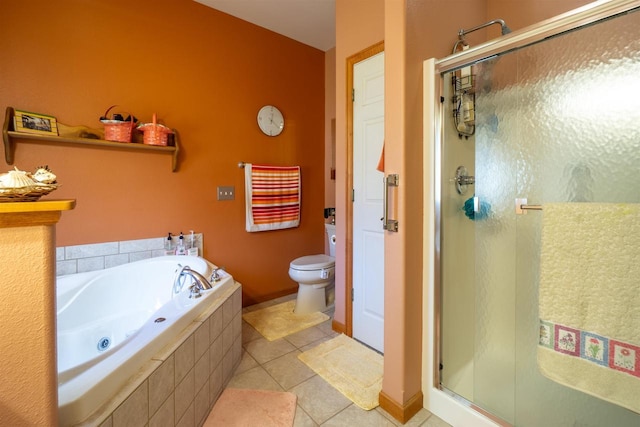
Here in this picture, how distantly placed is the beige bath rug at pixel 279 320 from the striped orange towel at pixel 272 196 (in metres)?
0.74

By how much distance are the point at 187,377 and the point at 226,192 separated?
63.5 inches

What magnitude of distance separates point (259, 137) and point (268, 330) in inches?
66.6

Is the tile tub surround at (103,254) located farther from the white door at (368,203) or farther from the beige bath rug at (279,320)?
the white door at (368,203)

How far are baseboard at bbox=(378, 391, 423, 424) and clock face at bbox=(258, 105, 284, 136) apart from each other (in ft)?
7.47

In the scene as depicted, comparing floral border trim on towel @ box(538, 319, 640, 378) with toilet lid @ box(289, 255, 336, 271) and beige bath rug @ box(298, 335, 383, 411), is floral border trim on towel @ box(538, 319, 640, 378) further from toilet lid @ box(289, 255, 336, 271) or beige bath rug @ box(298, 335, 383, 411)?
toilet lid @ box(289, 255, 336, 271)

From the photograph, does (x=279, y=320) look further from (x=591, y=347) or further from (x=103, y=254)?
(x=591, y=347)

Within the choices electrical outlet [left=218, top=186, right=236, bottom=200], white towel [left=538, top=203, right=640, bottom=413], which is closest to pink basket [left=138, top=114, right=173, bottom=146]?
electrical outlet [left=218, top=186, right=236, bottom=200]

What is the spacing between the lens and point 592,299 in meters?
0.93

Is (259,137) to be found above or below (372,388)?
above

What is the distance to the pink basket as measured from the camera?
200cm

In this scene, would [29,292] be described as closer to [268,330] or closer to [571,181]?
[268,330]

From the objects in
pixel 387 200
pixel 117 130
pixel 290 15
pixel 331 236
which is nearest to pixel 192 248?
pixel 117 130

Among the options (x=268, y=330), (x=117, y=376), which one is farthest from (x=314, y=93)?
(x=117, y=376)

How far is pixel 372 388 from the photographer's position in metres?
1.53
